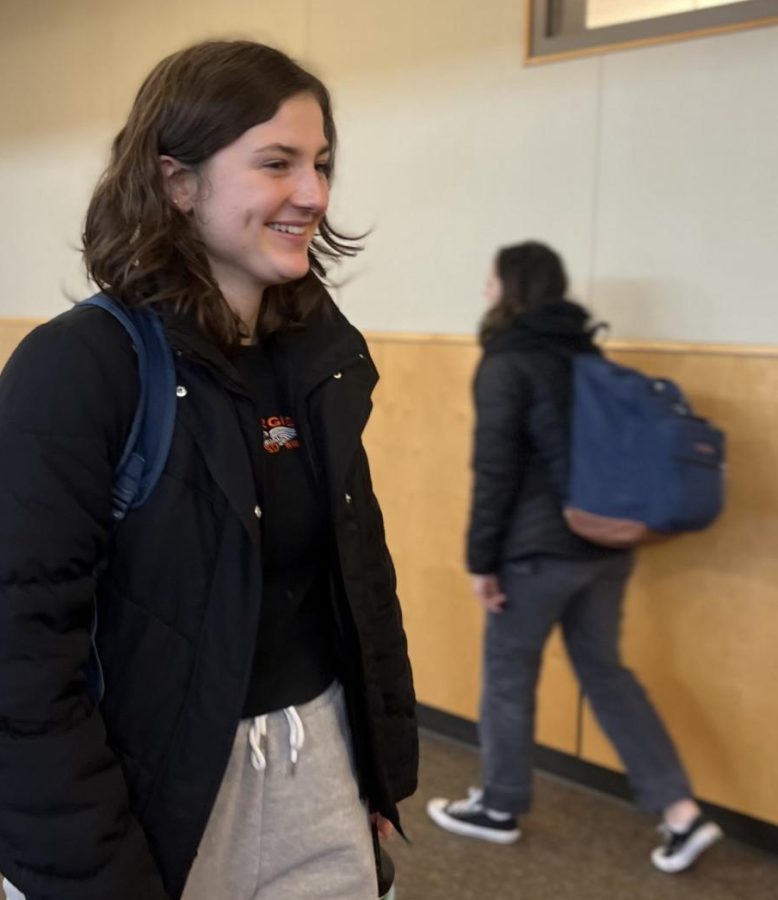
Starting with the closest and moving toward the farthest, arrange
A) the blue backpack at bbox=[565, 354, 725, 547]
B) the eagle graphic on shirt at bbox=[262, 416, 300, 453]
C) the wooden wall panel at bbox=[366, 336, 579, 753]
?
the eagle graphic on shirt at bbox=[262, 416, 300, 453]
the blue backpack at bbox=[565, 354, 725, 547]
the wooden wall panel at bbox=[366, 336, 579, 753]

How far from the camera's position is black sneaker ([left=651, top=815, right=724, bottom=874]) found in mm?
2496

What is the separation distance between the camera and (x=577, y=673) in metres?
2.64

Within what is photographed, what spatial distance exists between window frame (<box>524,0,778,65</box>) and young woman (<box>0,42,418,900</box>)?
1.57 metres

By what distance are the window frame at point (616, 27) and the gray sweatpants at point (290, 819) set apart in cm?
201

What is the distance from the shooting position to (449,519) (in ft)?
10.3

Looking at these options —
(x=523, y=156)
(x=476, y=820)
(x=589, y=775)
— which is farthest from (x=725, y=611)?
(x=523, y=156)

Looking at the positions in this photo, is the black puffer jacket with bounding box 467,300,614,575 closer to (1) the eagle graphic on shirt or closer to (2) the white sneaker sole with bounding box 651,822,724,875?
(2) the white sneaker sole with bounding box 651,822,724,875

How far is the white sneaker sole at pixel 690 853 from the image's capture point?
2496 mm

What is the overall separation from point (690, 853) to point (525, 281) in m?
1.49

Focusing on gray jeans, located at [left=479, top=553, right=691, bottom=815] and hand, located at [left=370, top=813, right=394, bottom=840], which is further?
gray jeans, located at [left=479, top=553, right=691, bottom=815]

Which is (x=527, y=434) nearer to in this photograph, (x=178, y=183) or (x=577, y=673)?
(x=577, y=673)

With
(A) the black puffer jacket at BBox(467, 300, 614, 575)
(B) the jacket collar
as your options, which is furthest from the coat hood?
(B) the jacket collar

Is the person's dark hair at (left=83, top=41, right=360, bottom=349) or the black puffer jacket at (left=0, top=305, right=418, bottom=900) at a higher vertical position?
the person's dark hair at (left=83, top=41, right=360, bottom=349)

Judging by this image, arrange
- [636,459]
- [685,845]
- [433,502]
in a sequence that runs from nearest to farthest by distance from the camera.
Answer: [636,459]
[685,845]
[433,502]
